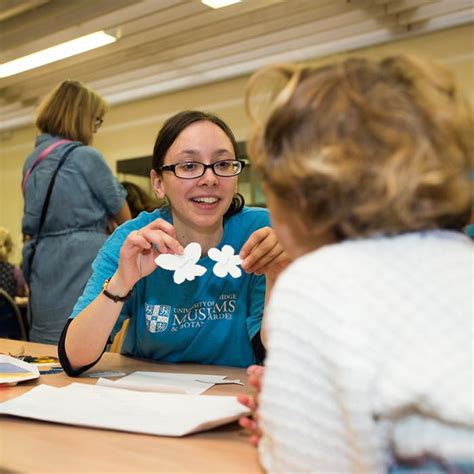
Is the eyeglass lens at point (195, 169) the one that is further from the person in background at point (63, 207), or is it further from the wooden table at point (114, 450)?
the person in background at point (63, 207)

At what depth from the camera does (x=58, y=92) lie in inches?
106

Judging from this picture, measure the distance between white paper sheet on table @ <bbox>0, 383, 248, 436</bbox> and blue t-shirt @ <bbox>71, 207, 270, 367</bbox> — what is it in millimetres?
476

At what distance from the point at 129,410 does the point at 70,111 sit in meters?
1.98

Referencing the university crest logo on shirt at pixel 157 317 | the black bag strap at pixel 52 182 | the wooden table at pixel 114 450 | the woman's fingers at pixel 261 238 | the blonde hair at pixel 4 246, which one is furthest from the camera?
the blonde hair at pixel 4 246

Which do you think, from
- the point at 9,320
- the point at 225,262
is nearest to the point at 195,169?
the point at 225,262

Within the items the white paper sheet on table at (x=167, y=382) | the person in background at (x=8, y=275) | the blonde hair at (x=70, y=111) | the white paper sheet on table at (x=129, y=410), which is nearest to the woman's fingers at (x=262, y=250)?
the white paper sheet on table at (x=167, y=382)

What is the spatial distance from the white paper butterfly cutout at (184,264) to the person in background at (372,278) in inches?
30.0

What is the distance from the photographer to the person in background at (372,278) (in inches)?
23.0

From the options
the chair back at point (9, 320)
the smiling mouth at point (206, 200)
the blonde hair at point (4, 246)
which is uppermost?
the smiling mouth at point (206, 200)

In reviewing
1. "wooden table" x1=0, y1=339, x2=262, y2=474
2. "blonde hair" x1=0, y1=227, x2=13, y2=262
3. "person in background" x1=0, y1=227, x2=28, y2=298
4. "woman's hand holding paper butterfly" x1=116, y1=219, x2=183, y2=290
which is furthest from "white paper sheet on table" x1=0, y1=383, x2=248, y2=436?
"blonde hair" x1=0, y1=227, x2=13, y2=262

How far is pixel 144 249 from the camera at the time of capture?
1490 mm

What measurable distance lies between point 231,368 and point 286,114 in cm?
101

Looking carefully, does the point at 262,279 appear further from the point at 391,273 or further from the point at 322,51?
the point at 322,51

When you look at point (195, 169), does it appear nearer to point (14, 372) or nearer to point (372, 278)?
point (14, 372)
